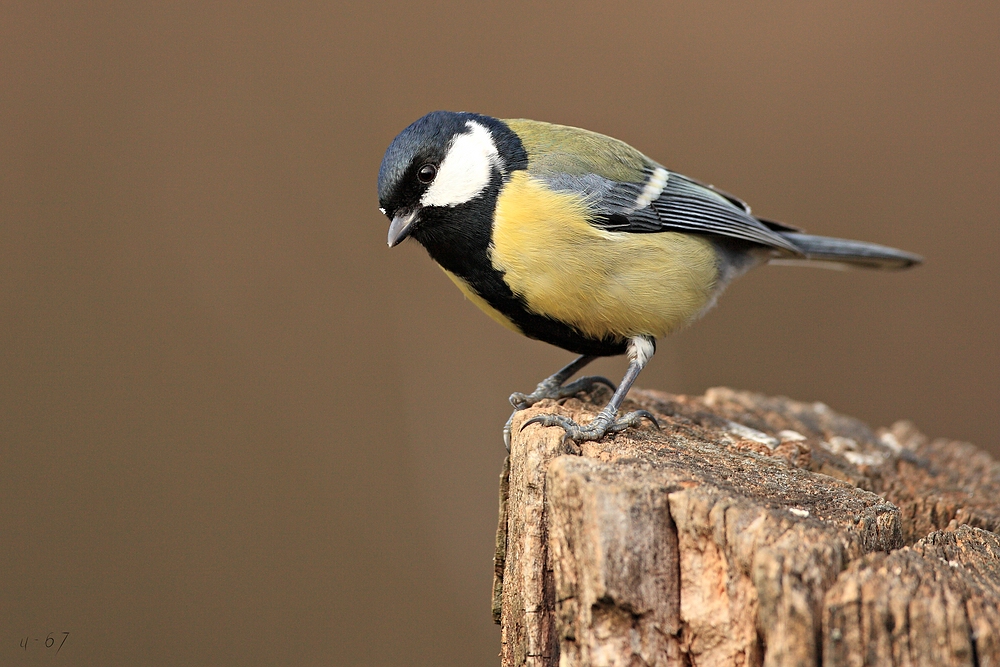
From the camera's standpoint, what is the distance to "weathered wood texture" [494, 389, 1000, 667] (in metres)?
1.59

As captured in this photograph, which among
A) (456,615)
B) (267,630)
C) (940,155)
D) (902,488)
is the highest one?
(940,155)

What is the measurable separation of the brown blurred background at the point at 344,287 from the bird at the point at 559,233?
83.5 inches

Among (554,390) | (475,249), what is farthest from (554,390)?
(475,249)

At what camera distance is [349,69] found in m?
5.37

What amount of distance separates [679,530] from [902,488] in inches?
55.2

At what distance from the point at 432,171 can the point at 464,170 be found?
118mm

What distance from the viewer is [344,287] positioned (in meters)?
5.14

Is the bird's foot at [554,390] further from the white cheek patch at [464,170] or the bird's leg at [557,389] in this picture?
the white cheek patch at [464,170]

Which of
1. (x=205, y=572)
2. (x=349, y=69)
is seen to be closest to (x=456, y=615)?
(x=205, y=572)

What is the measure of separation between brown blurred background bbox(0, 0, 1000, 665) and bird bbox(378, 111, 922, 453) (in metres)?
2.12

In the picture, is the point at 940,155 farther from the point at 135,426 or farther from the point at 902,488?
the point at 135,426

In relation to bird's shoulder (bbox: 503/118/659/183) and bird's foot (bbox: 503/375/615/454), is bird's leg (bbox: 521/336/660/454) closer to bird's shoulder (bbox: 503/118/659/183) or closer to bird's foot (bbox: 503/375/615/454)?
bird's foot (bbox: 503/375/615/454)

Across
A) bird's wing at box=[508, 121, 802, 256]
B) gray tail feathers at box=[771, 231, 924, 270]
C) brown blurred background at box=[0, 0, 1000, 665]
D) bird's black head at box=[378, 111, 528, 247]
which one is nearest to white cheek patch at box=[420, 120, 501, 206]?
bird's black head at box=[378, 111, 528, 247]

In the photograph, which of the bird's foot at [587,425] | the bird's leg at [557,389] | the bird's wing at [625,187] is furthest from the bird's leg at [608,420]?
the bird's wing at [625,187]
